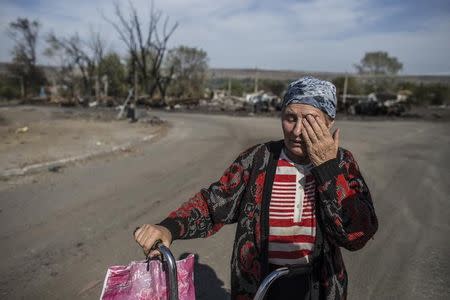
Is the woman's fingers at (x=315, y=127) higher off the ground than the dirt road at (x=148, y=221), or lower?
higher

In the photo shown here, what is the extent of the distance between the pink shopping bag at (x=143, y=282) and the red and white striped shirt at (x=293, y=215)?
18.3 inches

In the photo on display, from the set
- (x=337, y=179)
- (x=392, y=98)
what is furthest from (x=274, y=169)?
(x=392, y=98)

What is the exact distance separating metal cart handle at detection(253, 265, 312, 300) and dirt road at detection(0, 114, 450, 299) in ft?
6.03

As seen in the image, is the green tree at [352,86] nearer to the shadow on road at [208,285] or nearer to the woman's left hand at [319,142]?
the shadow on road at [208,285]

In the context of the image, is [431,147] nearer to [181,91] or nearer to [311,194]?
[311,194]

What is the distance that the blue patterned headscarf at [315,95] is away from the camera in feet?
5.71

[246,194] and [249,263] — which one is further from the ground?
[246,194]

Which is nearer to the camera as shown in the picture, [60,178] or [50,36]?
[60,178]

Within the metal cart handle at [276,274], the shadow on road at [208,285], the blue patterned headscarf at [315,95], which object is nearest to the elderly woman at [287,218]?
the blue patterned headscarf at [315,95]

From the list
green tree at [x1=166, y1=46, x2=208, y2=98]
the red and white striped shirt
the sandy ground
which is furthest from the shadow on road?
green tree at [x1=166, y1=46, x2=208, y2=98]

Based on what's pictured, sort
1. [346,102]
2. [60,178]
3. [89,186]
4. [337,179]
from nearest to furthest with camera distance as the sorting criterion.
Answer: [337,179], [89,186], [60,178], [346,102]

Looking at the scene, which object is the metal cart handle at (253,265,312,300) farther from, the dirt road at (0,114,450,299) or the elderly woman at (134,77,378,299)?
the dirt road at (0,114,450,299)

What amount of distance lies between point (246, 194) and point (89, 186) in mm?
5616

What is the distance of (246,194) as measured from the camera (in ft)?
6.14
